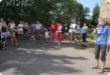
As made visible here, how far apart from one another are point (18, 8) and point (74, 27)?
51.2 ft

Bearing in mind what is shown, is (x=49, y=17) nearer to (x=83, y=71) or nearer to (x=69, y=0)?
(x=69, y=0)

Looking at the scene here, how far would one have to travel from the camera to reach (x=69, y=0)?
63781mm

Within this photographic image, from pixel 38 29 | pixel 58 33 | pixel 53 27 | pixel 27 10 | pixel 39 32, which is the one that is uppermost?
pixel 27 10

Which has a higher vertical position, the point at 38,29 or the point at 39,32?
the point at 38,29

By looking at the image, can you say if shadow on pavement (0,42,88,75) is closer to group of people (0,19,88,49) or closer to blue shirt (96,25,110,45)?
blue shirt (96,25,110,45)

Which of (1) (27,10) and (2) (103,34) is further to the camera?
(1) (27,10)

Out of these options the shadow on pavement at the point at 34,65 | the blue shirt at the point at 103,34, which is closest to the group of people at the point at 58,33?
the blue shirt at the point at 103,34

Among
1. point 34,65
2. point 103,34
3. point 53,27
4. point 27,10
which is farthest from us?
point 27,10

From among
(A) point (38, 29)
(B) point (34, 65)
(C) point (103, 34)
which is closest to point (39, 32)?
(A) point (38, 29)

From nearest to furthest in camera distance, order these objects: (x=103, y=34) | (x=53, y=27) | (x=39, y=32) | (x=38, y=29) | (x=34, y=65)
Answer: (x=103, y=34), (x=34, y=65), (x=53, y=27), (x=38, y=29), (x=39, y=32)

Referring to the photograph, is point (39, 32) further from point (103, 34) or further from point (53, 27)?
point (103, 34)

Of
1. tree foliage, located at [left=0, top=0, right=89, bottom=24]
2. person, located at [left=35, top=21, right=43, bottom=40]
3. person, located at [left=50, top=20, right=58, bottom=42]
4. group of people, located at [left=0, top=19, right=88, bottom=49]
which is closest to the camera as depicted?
group of people, located at [left=0, top=19, right=88, bottom=49]

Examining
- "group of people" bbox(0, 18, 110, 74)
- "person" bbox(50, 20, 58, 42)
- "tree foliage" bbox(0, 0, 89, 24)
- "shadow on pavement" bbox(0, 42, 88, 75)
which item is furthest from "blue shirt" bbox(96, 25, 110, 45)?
"tree foliage" bbox(0, 0, 89, 24)

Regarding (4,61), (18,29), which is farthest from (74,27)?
(4,61)
